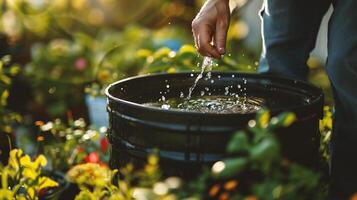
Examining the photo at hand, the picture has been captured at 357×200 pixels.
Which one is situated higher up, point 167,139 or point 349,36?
point 349,36

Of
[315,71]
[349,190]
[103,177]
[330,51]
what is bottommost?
[315,71]

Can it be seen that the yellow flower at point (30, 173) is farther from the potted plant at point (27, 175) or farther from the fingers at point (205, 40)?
the fingers at point (205, 40)

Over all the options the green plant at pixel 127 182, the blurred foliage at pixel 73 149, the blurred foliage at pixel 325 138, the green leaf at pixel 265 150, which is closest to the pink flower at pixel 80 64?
the blurred foliage at pixel 73 149

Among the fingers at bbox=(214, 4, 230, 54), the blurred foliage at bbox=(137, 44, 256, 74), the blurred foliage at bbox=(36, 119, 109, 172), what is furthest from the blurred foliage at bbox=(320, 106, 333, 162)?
the blurred foliage at bbox=(36, 119, 109, 172)

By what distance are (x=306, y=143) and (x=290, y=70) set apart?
0.95m

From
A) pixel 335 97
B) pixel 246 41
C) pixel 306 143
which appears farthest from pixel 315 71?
pixel 306 143

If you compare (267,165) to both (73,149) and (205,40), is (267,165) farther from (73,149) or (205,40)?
(73,149)

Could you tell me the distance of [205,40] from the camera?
2.06 m

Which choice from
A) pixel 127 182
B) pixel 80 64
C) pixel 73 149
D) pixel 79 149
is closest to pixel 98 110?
pixel 73 149

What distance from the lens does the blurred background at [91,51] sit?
3.42 meters

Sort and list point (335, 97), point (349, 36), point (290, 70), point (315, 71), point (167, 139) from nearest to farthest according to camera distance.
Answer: point (167, 139) < point (349, 36) < point (335, 97) < point (290, 70) < point (315, 71)

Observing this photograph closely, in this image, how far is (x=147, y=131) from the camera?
1724mm

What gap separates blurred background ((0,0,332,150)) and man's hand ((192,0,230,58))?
31.9 inches

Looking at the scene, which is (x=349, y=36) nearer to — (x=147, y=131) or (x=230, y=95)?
(x=230, y=95)
